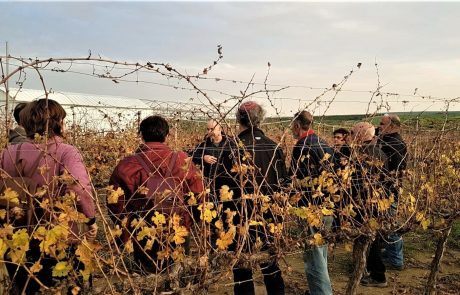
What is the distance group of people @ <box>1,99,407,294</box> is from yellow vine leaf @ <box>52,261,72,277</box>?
0.18 m

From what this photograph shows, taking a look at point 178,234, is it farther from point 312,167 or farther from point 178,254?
point 312,167

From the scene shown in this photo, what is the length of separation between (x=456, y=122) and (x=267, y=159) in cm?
302

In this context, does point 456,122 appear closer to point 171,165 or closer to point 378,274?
point 378,274

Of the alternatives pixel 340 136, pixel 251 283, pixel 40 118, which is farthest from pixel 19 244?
pixel 340 136

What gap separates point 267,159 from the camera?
134 inches

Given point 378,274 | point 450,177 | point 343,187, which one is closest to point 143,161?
point 343,187

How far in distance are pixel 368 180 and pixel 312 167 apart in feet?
1.59

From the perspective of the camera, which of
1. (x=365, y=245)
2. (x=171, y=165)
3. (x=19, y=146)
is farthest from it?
(x=365, y=245)

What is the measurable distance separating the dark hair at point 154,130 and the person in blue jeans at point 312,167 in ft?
3.36

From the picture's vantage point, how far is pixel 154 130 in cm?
279

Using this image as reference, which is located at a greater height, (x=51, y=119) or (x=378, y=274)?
(x=51, y=119)

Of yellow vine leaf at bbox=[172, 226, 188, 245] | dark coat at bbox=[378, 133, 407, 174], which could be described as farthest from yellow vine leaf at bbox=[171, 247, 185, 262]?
dark coat at bbox=[378, 133, 407, 174]

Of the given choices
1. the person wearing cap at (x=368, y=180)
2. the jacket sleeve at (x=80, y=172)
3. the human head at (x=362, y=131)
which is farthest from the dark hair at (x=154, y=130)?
the human head at (x=362, y=131)

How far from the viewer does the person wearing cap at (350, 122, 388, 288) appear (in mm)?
3557
